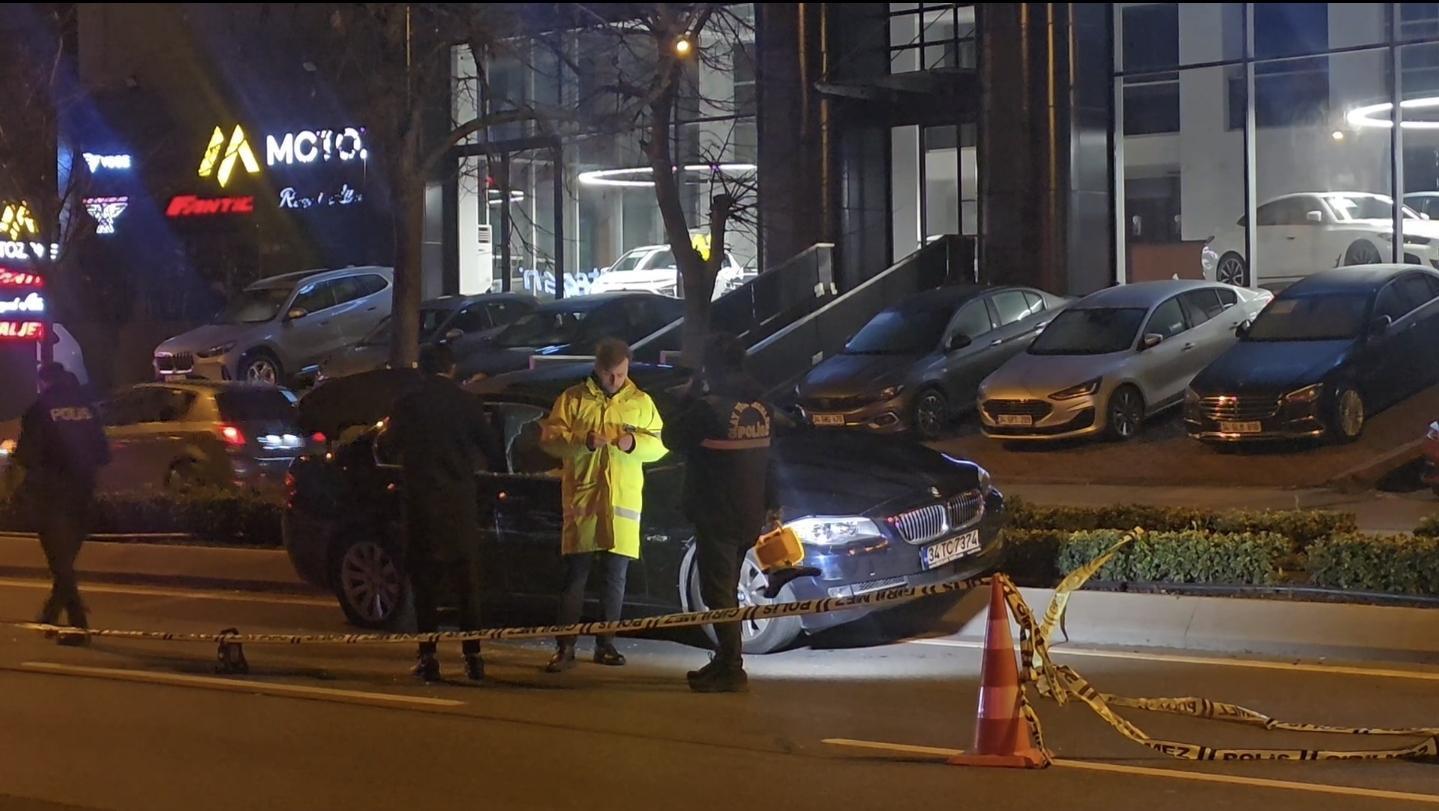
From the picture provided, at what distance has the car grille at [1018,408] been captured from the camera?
1986cm

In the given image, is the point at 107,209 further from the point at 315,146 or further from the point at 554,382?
the point at 554,382

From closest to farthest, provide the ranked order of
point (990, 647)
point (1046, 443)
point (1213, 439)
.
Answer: point (990, 647) < point (1213, 439) < point (1046, 443)

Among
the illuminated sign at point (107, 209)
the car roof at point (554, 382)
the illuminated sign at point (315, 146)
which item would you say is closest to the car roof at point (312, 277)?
the illuminated sign at point (315, 146)

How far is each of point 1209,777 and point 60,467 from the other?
7622mm

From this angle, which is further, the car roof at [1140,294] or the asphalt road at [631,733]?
the car roof at [1140,294]

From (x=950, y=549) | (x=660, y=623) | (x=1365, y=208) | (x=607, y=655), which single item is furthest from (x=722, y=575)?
(x=1365, y=208)

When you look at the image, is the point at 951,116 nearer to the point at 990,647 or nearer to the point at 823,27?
the point at 823,27

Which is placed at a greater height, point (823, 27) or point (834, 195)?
point (823, 27)

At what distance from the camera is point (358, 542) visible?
443 inches

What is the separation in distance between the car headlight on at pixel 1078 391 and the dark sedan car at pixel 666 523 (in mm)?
8858

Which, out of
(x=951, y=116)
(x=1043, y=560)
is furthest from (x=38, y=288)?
(x=1043, y=560)

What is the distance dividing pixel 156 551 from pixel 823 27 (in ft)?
56.3

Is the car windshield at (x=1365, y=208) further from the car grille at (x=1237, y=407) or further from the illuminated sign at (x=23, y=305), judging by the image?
the illuminated sign at (x=23, y=305)

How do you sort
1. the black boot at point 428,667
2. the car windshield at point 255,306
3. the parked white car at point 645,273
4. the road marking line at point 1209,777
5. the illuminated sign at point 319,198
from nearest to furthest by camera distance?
the road marking line at point 1209,777 → the black boot at point 428,667 → the car windshield at point 255,306 → the parked white car at point 645,273 → the illuminated sign at point 319,198
